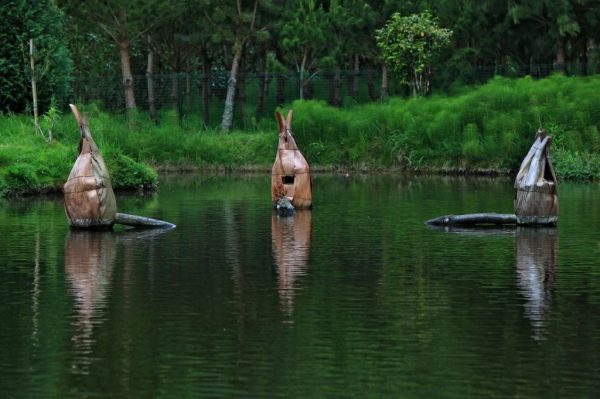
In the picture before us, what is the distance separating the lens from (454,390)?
11.9 m

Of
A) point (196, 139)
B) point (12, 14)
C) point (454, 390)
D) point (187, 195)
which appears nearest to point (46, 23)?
point (12, 14)

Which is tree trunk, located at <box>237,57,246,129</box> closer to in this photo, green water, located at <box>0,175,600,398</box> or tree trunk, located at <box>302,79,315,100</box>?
tree trunk, located at <box>302,79,315,100</box>

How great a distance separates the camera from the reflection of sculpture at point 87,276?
1441cm

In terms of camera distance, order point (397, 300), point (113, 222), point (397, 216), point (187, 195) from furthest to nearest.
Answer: point (187, 195), point (397, 216), point (113, 222), point (397, 300)

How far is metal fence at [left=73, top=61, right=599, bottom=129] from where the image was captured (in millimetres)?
51844

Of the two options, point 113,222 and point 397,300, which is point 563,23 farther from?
point 397,300

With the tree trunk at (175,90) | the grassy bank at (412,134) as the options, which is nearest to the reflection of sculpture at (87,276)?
the grassy bank at (412,134)

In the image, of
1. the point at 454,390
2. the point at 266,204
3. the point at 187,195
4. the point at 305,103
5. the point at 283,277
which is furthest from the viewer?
the point at 305,103

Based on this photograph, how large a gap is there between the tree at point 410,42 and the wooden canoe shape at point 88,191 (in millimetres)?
25121

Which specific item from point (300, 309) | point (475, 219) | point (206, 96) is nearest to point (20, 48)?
point (206, 96)

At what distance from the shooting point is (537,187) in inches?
974

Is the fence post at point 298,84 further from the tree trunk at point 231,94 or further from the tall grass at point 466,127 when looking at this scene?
the tall grass at point 466,127

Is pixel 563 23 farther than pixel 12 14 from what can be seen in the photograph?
Yes

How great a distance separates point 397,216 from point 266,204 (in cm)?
437
